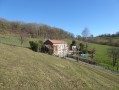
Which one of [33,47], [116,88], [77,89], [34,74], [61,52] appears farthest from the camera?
[61,52]

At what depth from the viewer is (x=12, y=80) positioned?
39.8 ft

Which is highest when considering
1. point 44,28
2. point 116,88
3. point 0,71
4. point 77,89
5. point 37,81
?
point 44,28

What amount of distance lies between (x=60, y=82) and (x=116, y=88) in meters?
7.65

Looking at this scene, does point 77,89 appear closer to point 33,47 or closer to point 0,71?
point 0,71

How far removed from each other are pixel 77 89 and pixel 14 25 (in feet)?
256

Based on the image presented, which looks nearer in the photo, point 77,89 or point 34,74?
point 77,89

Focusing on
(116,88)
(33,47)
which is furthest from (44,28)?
(116,88)

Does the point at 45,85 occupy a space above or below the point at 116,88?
above

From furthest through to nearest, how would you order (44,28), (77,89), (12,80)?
(44,28) < (77,89) < (12,80)

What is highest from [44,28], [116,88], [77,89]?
[44,28]

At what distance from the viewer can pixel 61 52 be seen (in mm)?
54719

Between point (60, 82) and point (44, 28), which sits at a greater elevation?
point (44, 28)

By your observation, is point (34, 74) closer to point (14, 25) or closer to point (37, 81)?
point (37, 81)

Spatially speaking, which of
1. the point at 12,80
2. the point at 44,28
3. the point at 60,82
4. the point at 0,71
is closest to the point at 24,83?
the point at 12,80
